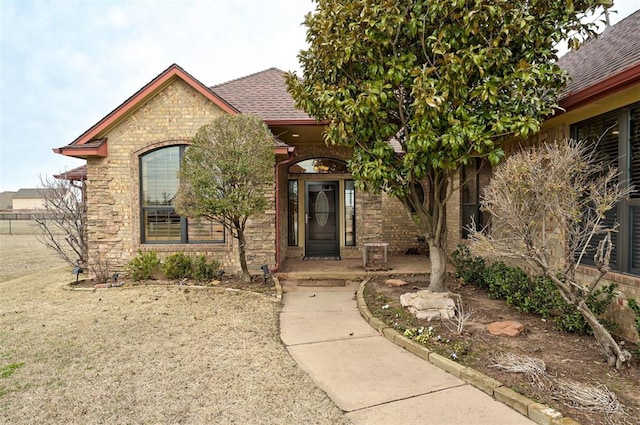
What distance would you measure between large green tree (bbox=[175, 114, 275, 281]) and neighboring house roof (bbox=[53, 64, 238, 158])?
1.22 metres

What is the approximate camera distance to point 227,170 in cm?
670

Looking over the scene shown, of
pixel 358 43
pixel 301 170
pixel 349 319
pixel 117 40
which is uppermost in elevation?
pixel 117 40

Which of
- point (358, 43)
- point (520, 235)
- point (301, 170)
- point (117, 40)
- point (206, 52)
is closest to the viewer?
point (520, 235)

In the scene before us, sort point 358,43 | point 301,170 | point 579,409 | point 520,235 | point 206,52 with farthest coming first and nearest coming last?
1. point 206,52
2. point 301,170
3. point 358,43
4. point 520,235
5. point 579,409

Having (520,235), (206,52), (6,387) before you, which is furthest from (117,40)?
(520,235)

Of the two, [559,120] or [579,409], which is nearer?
[579,409]

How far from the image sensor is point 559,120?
539 cm

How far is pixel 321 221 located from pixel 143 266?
4.76m

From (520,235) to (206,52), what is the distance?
24.9 meters

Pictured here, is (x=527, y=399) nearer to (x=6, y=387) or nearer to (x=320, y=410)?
(x=320, y=410)

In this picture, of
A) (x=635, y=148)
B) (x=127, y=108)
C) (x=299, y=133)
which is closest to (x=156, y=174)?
(x=127, y=108)

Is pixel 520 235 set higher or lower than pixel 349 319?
higher

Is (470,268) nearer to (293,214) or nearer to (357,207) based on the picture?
(357,207)

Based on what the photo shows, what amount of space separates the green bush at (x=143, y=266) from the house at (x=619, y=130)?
791 cm
